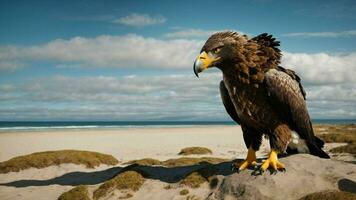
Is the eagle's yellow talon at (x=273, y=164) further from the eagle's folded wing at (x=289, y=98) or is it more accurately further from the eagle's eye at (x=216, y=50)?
the eagle's eye at (x=216, y=50)

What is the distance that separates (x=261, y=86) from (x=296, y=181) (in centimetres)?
237

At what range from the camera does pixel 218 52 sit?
27.0 ft

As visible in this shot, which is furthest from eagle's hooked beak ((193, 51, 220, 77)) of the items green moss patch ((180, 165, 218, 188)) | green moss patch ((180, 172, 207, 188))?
green moss patch ((180, 172, 207, 188))

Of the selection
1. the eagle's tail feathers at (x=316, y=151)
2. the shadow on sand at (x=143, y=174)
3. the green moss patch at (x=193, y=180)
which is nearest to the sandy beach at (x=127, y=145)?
the shadow on sand at (x=143, y=174)

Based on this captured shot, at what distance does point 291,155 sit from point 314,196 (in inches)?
72.1

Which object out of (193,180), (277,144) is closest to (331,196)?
(277,144)

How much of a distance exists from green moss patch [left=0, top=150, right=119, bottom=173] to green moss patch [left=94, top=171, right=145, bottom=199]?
5.54 metres

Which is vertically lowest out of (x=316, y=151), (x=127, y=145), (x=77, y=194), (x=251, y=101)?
(x=127, y=145)

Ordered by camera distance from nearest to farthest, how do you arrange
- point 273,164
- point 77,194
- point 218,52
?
point 218,52 < point 273,164 < point 77,194

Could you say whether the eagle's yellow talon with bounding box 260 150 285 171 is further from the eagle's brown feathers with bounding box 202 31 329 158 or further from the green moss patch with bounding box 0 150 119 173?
the green moss patch with bounding box 0 150 119 173

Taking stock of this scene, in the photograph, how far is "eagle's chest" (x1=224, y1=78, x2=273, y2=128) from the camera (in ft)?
27.9

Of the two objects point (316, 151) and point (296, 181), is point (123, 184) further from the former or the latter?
point (316, 151)

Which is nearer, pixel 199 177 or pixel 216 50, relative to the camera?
pixel 216 50

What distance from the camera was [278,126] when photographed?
864 centimetres
